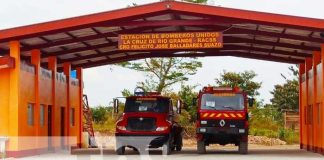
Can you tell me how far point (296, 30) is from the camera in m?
26.2

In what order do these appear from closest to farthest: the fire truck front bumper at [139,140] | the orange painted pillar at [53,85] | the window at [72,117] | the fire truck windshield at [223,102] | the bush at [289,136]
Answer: the fire truck front bumper at [139,140] < the fire truck windshield at [223,102] < the orange painted pillar at [53,85] < the window at [72,117] < the bush at [289,136]

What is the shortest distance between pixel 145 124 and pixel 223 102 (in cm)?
309

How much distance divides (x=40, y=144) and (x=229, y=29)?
873cm

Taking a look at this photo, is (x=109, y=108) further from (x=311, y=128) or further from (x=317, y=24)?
(x=317, y=24)

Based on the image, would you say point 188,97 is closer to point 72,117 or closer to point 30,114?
point 72,117

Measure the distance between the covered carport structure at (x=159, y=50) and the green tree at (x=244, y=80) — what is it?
27.8m

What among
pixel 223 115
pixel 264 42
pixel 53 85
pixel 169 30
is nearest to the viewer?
pixel 223 115

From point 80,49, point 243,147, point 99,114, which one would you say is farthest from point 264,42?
point 99,114

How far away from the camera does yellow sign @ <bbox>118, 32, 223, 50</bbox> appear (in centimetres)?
2514

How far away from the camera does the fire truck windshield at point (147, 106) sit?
27734 mm

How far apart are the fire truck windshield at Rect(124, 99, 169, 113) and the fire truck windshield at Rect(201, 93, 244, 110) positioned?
157 cm

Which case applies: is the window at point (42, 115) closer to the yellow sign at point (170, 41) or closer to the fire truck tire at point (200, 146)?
the yellow sign at point (170, 41)

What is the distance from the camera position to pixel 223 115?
27.0m

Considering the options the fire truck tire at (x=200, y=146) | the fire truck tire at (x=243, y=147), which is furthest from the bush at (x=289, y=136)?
the fire truck tire at (x=200, y=146)
